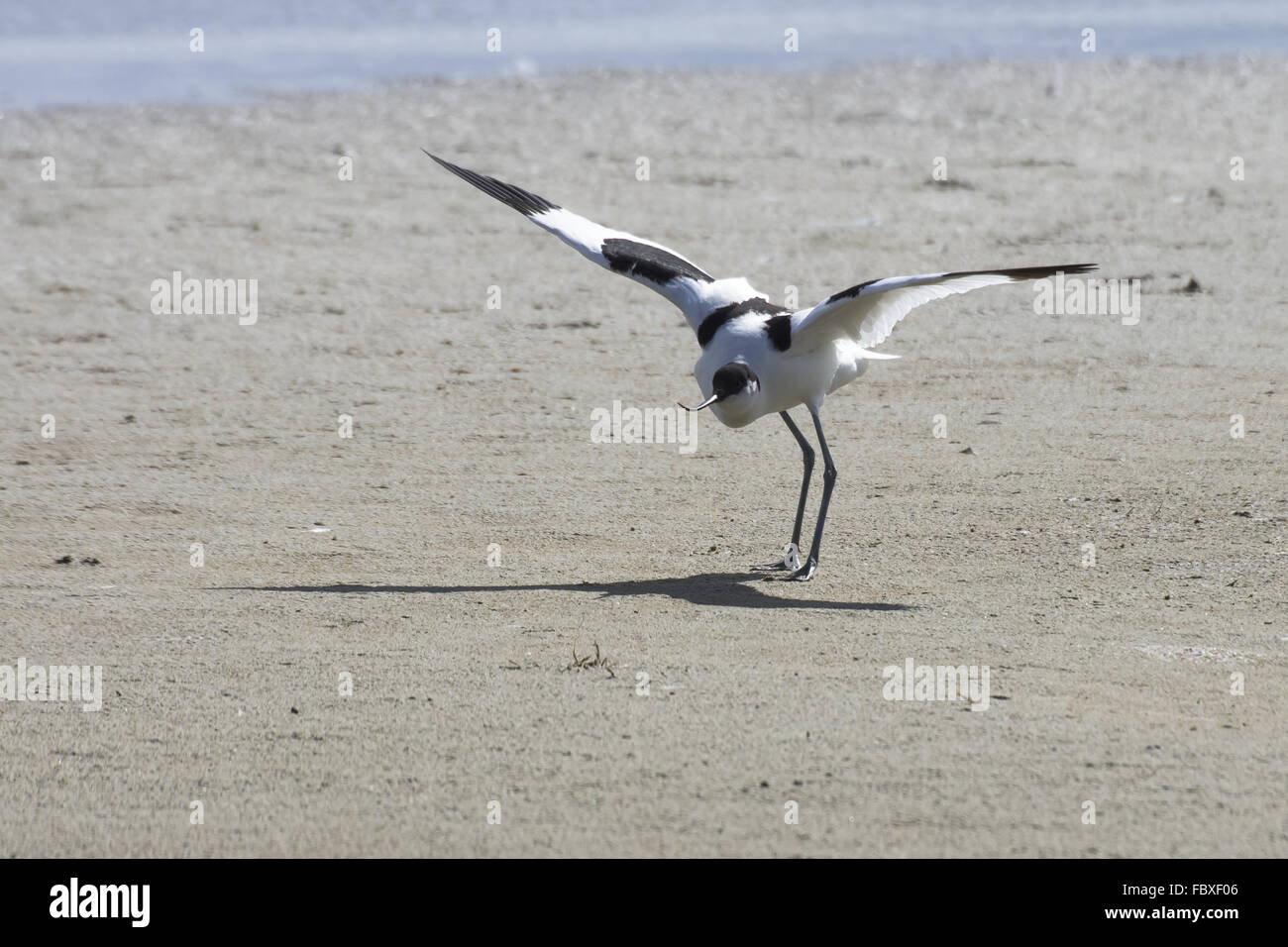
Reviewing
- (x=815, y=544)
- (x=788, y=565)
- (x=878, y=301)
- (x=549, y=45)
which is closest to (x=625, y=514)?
(x=788, y=565)

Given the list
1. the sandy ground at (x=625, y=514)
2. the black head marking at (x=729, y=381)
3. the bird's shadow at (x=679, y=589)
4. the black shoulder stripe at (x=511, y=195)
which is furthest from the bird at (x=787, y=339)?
the black shoulder stripe at (x=511, y=195)

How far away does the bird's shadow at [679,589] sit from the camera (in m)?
6.61

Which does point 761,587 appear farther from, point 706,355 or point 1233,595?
point 1233,595

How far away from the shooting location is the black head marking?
665cm

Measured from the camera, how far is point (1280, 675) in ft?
18.6

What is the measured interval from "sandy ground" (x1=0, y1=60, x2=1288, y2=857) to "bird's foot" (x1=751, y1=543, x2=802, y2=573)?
0.43ft

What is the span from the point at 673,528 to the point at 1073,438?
2.68 meters

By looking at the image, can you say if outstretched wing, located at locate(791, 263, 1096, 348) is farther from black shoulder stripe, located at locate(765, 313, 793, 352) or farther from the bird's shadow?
the bird's shadow

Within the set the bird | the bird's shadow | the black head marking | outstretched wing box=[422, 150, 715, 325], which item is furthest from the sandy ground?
outstretched wing box=[422, 150, 715, 325]

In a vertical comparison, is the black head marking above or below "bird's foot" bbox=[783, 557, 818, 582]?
above

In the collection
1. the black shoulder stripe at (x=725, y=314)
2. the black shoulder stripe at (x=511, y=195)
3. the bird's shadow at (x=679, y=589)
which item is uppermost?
the black shoulder stripe at (x=511, y=195)

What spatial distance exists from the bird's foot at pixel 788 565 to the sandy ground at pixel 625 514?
0.43 ft

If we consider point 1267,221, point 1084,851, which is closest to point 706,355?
point 1084,851

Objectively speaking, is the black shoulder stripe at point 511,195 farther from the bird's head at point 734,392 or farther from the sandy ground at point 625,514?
the bird's head at point 734,392
